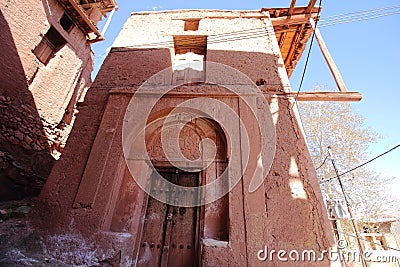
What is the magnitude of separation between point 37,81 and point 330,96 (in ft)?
30.8

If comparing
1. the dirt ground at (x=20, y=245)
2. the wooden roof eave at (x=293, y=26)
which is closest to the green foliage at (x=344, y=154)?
the wooden roof eave at (x=293, y=26)

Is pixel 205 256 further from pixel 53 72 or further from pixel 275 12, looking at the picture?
pixel 53 72

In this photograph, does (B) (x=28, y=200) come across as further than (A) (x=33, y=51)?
No

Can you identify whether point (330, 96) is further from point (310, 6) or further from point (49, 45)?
point (49, 45)

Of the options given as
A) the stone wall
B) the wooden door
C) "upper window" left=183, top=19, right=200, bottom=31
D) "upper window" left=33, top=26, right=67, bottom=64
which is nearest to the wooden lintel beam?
the wooden door

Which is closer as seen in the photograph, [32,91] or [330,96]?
[330,96]

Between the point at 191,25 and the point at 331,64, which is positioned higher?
the point at 191,25

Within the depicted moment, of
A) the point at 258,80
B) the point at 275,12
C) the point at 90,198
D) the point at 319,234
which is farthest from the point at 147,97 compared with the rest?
the point at 275,12

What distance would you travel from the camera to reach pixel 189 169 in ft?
13.7

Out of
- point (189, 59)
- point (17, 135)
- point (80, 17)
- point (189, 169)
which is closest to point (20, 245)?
point (189, 169)

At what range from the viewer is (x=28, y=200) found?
4660 mm

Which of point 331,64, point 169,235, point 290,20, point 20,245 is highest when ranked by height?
point 290,20

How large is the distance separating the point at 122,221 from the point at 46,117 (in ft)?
20.8

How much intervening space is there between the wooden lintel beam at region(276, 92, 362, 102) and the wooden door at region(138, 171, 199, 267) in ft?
9.49
